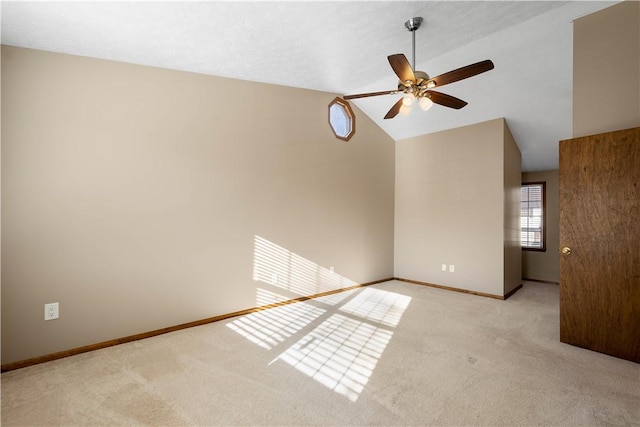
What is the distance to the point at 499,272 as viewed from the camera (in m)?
4.10

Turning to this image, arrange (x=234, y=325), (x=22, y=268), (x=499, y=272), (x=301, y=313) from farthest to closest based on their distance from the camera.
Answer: (x=499, y=272)
(x=301, y=313)
(x=234, y=325)
(x=22, y=268)

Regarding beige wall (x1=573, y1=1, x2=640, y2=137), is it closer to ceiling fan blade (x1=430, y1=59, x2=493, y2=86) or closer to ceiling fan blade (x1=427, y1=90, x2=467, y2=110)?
ceiling fan blade (x1=427, y1=90, x2=467, y2=110)

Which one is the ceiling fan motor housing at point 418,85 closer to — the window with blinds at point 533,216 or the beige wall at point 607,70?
the beige wall at point 607,70

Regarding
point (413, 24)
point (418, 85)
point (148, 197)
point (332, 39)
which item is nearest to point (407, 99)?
point (418, 85)

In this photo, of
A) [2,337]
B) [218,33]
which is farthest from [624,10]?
[2,337]

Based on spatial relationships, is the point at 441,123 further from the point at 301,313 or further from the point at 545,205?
the point at 301,313

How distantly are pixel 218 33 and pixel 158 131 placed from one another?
3.50 ft

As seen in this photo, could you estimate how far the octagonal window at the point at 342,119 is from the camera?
14.5 feet

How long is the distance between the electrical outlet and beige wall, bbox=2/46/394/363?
4 centimetres

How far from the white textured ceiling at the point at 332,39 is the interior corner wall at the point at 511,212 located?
59 cm

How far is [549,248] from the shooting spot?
17.7 feet

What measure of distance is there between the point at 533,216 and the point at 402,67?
16.9 ft

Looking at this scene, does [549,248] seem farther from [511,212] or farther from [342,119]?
[342,119]

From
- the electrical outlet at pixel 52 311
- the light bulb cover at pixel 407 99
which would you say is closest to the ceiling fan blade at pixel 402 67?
the light bulb cover at pixel 407 99
